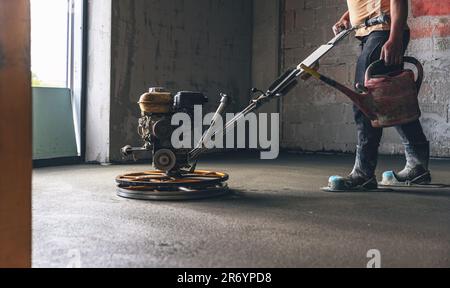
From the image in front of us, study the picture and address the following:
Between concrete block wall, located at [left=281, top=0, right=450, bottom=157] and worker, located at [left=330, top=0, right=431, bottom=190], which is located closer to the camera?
worker, located at [left=330, top=0, right=431, bottom=190]

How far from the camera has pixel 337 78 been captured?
583 centimetres

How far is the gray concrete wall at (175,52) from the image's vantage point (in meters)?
4.65

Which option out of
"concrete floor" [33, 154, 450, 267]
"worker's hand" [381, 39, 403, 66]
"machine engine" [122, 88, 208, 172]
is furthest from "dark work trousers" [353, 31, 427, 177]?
"machine engine" [122, 88, 208, 172]

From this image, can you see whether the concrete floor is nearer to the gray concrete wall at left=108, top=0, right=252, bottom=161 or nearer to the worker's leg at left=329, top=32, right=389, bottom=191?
the worker's leg at left=329, top=32, right=389, bottom=191

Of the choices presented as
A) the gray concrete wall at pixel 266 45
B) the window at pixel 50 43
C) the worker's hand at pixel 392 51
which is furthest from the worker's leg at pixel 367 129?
the gray concrete wall at pixel 266 45

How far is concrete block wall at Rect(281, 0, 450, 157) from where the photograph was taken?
5203mm

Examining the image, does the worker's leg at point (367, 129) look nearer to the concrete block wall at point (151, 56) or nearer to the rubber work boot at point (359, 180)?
the rubber work boot at point (359, 180)

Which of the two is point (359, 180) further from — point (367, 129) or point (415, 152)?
point (415, 152)

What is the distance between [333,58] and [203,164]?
87.6 inches

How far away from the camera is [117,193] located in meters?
2.86

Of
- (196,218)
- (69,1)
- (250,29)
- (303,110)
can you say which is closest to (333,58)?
(303,110)

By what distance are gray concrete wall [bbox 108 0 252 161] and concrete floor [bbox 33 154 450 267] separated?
1545mm

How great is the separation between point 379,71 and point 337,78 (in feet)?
9.80
